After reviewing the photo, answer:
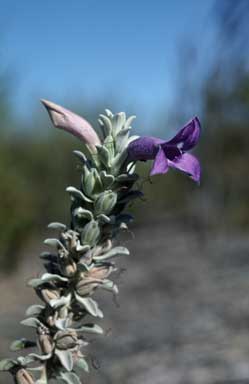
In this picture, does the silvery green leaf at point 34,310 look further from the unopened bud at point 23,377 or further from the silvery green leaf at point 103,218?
the silvery green leaf at point 103,218

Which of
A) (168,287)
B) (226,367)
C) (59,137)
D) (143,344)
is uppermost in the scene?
(59,137)

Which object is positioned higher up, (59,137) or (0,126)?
(59,137)

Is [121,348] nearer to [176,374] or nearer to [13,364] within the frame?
[176,374]

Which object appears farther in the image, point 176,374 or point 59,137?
point 59,137

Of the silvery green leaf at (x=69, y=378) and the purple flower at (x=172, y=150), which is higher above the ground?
the purple flower at (x=172, y=150)

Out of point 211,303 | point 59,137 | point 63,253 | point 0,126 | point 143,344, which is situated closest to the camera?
point 63,253

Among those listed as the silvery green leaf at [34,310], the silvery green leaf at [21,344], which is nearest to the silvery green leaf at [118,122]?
the silvery green leaf at [34,310]

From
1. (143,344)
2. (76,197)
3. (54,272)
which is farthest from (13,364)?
(143,344)
